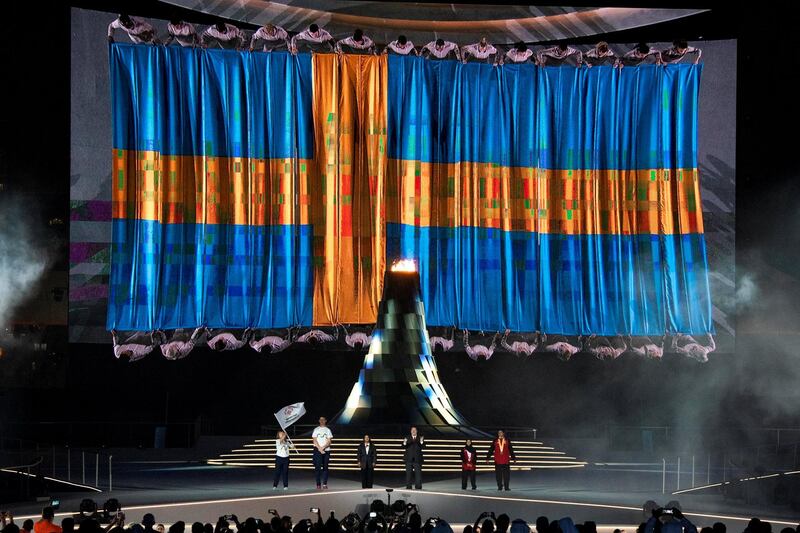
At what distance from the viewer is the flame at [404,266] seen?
25.1m

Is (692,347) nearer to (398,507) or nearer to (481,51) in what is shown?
(481,51)

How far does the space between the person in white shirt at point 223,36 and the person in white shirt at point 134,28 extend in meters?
1.08

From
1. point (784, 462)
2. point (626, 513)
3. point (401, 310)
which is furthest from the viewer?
point (401, 310)

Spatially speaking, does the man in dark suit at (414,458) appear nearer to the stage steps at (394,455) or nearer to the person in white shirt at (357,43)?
the stage steps at (394,455)

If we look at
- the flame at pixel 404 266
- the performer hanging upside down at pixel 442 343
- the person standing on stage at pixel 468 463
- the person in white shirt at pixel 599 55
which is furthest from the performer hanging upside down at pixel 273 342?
the person in white shirt at pixel 599 55

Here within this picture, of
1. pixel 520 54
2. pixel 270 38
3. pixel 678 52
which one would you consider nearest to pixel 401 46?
pixel 520 54

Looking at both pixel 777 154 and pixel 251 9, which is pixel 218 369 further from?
pixel 777 154

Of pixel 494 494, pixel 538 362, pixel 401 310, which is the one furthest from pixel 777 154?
pixel 494 494

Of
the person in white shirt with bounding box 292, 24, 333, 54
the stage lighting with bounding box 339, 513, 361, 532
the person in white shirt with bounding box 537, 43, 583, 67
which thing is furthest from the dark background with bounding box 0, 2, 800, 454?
the stage lighting with bounding box 339, 513, 361, 532

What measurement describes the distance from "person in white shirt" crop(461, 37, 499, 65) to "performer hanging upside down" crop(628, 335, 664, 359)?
653 centimetres

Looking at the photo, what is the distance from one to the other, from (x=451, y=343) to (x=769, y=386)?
6388 millimetres

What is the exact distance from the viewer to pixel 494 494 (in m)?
19.5

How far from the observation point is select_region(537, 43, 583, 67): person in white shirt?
28.3 meters

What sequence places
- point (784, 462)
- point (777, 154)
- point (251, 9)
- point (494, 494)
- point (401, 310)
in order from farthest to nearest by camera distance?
point (251, 9), point (777, 154), point (401, 310), point (784, 462), point (494, 494)
